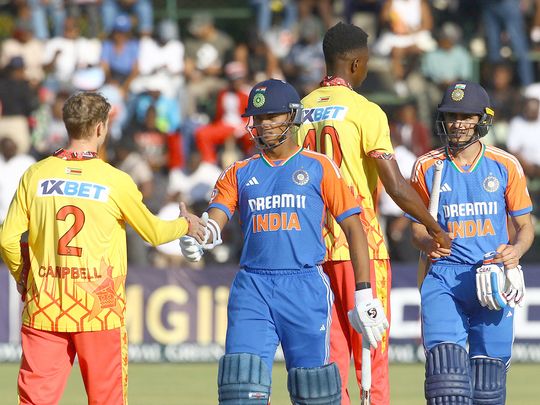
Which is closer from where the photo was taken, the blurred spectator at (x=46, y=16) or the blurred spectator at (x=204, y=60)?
the blurred spectator at (x=204, y=60)

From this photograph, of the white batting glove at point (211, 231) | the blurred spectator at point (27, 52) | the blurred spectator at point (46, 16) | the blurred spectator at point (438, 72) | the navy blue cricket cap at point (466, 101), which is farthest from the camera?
the blurred spectator at point (46, 16)

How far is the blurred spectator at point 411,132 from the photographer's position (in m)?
16.3

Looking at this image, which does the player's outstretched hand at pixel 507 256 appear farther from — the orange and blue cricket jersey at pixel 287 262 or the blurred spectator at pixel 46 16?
the blurred spectator at pixel 46 16

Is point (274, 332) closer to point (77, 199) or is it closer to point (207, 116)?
point (77, 199)

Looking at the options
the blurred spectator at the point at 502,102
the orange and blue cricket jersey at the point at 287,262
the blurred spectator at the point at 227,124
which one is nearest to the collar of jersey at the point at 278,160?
the orange and blue cricket jersey at the point at 287,262

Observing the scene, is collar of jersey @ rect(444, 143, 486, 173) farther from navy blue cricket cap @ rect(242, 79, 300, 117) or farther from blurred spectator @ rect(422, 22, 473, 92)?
blurred spectator @ rect(422, 22, 473, 92)

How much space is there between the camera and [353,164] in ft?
25.3

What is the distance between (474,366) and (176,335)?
673cm

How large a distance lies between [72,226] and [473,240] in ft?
8.14

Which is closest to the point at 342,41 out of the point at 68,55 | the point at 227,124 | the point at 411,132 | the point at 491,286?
the point at 491,286

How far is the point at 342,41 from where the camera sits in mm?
7902

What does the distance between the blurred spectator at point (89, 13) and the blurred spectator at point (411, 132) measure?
5.11 metres

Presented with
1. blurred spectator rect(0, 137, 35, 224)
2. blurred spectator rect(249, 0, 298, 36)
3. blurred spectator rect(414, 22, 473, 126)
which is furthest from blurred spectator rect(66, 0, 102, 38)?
blurred spectator rect(414, 22, 473, 126)

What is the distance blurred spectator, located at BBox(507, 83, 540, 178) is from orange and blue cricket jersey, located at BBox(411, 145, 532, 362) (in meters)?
8.63
